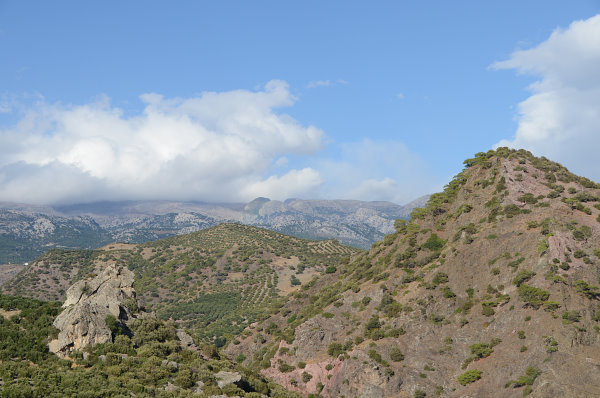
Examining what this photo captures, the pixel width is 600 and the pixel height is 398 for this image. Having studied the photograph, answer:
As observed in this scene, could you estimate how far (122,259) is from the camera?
576 ft

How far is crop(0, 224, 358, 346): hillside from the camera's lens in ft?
393

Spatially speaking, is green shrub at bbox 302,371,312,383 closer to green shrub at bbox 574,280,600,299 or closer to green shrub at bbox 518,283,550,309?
green shrub at bbox 518,283,550,309

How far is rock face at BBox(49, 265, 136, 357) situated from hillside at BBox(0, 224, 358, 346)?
51.5 m

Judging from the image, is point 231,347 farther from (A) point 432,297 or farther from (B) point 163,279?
(B) point 163,279

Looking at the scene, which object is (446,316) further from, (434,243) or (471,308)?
(434,243)

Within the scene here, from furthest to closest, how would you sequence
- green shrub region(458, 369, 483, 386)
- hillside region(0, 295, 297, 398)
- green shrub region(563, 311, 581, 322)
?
1. green shrub region(458, 369, 483, 386)
2. green shrub region(563, 311, 581, 322)
3. hillside region(0, 295, 297, 398)

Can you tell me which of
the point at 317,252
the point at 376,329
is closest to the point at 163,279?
the point at 317,252

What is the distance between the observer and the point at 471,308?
2603 inches

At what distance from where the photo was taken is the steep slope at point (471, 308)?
53812 millimetres

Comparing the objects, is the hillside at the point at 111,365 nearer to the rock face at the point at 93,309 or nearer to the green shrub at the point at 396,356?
the rock face at the point at 93,309

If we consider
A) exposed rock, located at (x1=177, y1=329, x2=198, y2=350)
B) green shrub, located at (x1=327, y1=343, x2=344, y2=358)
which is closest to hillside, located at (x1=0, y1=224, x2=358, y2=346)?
green shrub, located at (x1=327, y1=343, x2=344, y2=358)

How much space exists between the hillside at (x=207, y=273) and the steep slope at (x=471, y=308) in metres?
26.4

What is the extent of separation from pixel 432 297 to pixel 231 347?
4498 centimetres

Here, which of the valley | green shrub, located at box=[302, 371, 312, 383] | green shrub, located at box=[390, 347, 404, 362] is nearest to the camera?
the valley
